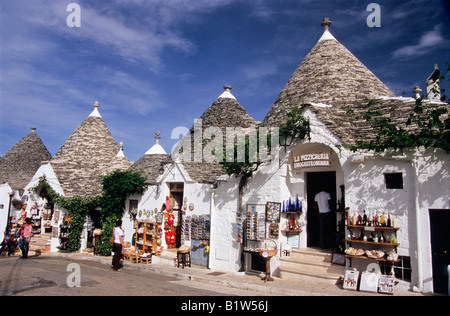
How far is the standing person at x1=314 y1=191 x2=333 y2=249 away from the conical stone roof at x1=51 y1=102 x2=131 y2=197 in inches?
460

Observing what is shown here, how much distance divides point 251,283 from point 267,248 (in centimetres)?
114

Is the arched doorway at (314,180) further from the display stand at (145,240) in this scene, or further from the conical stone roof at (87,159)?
the conical stone roof at (87,159)

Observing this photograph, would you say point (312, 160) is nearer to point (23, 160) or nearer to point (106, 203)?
point (106, 203)

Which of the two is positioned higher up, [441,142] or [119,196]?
[441,142]

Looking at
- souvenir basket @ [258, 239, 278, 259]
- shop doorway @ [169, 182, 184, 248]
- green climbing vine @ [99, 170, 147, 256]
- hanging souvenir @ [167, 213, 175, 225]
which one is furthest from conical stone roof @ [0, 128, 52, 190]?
souvenir basket @ [258, 239, 278, 259]

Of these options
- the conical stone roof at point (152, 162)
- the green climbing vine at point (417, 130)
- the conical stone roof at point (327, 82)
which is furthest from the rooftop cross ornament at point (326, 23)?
the conical stone roof at point (152, 162)

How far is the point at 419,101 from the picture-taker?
8.62 m

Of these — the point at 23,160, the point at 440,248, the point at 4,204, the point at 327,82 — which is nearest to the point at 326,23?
the point at 327,82

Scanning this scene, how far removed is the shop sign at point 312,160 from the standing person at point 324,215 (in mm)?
1056

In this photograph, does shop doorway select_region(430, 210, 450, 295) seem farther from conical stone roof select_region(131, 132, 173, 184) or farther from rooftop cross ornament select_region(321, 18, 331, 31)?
conical stone roof select_region(131, 132, 173, 184)

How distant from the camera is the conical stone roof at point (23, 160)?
21078mm
